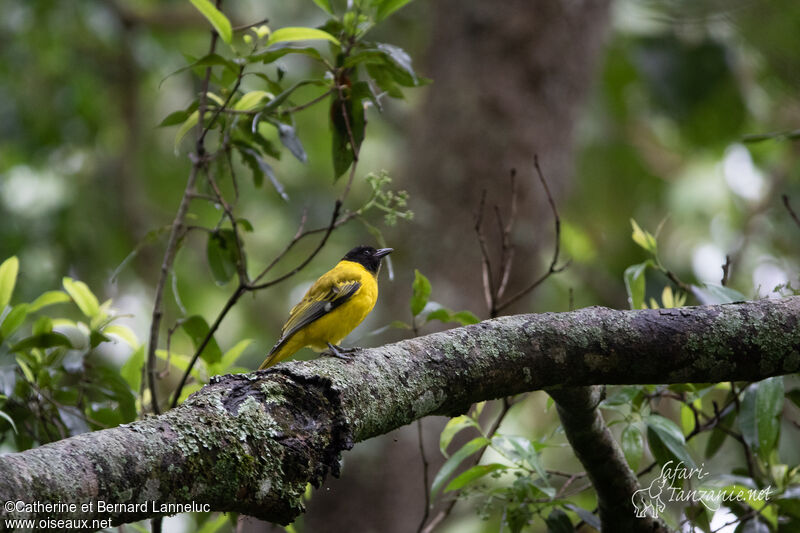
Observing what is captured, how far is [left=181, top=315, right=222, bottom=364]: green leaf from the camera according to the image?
3.04 metres

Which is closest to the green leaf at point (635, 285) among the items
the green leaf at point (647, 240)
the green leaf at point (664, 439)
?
the green leaf at point (647, 240)

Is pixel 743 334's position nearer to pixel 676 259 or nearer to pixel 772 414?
pixel 772 414

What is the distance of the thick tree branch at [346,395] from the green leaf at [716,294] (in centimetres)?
46

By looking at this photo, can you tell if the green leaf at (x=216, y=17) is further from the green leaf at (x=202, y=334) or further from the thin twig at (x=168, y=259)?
the green leaf at (x=202, y=334)

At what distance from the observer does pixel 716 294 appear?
2820mm

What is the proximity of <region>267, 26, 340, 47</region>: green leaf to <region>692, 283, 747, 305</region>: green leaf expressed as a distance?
1591 mm

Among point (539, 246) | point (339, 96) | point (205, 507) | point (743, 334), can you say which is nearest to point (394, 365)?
point (205, 507)

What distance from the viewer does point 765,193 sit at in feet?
28.3

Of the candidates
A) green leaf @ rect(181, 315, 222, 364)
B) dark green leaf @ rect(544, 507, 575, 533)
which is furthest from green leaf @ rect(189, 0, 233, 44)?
dark green leaf @ rect(544, 507, 575, 533)

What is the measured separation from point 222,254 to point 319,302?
0.57 m

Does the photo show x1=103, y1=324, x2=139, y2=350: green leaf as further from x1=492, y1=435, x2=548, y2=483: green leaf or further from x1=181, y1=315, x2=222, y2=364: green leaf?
x1=492, y1=435, x2=548, y2=483: green leaf

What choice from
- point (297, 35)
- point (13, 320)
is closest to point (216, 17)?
point (297, 35)

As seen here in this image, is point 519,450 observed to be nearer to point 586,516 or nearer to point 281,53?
point 586,516

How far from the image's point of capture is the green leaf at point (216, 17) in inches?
107
